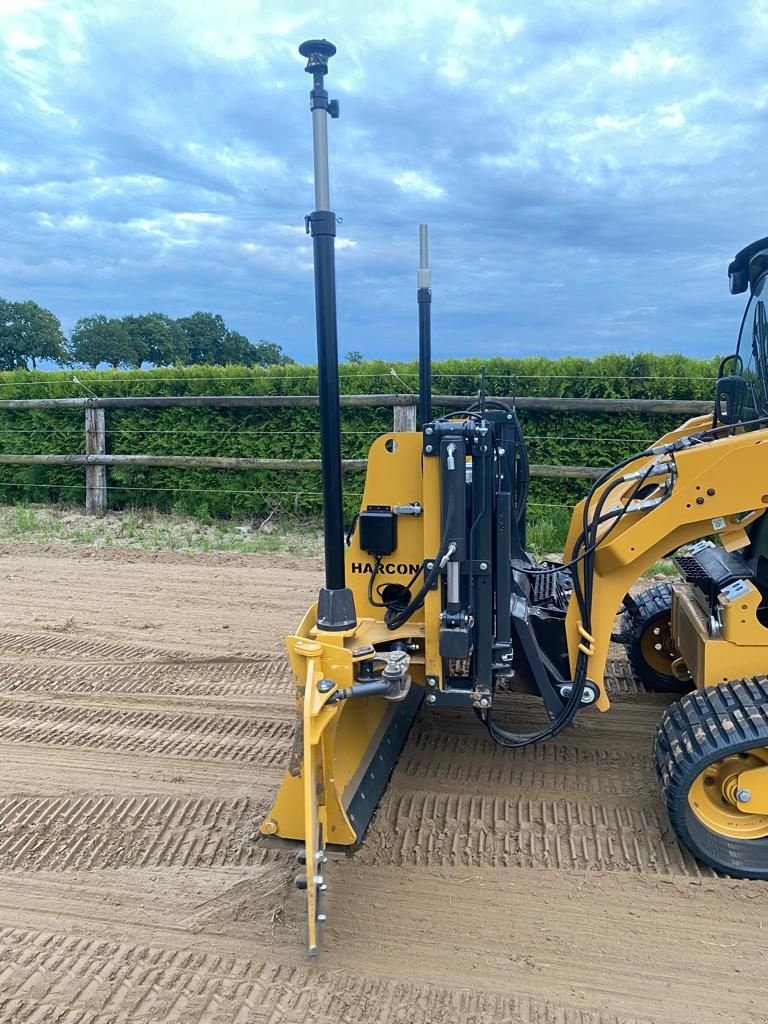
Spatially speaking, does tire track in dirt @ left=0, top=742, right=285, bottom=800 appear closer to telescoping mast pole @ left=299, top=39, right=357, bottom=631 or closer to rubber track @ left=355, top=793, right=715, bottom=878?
rubber track @ left=355, top=793, right=715, bottom=878

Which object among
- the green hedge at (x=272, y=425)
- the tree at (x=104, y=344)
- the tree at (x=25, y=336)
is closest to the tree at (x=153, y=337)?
the tree at (x=104, y=344)

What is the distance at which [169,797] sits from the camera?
3.62 meters

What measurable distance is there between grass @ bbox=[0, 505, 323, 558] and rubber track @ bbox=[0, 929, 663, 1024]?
585 cm

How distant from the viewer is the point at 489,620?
3.15 meters

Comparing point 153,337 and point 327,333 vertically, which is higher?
point 153,337

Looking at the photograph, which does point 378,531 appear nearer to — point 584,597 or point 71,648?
point 584,597

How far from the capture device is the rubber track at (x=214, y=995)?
2.36 metres

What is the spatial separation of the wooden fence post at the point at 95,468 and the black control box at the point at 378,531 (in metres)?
7.66

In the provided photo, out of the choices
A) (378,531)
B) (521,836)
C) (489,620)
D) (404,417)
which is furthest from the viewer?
(404,417)

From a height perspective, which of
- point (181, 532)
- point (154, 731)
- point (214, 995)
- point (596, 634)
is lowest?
point (214, 995)

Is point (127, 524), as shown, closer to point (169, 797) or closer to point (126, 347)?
point (169, 797)

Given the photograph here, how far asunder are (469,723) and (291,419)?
6.09 metres

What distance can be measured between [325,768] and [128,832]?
1.07 meters

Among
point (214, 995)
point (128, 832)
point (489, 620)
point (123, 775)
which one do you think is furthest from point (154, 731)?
point (489, 620)
